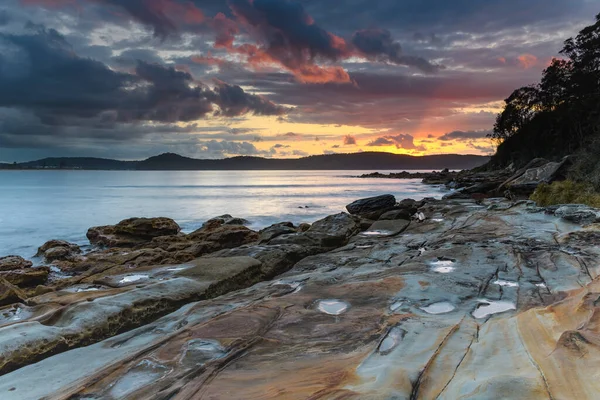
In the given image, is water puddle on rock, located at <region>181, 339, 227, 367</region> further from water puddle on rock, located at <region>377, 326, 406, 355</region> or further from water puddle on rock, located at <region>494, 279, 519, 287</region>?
water puddle on rock, located at <region>494, 279, 519, 287</region>

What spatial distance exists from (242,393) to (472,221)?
11.4 m

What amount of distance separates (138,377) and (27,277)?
889 centimetres

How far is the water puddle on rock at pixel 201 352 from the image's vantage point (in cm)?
395

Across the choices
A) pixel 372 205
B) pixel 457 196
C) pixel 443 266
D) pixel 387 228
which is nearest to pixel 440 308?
pixel 443 266

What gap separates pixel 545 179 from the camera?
75.4ft

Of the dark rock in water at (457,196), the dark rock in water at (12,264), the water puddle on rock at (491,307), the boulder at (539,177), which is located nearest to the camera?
the water puddle on rock at (491,307)

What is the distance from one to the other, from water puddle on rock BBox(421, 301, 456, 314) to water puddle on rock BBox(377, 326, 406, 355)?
35.9 inches

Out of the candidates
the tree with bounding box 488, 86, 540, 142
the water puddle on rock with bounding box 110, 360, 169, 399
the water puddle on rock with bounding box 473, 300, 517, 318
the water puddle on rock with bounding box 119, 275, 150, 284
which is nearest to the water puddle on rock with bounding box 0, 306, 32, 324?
the water puddle on rock with bounding box 119, 275, 150, 284

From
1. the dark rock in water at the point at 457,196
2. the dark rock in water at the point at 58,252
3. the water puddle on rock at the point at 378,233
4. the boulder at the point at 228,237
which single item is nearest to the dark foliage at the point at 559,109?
the dark rock in water at the point at 457,196

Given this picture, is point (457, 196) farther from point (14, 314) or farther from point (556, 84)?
point (556, 84)

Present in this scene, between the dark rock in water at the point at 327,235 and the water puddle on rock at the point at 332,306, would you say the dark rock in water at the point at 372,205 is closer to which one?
the dark rock in water at the point at 327,235

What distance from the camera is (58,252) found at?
45.4ft

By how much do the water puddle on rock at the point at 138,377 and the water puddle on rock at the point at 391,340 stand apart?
219 cm

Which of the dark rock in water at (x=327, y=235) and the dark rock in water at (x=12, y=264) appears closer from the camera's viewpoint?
the dark rock in water at (x=327, y=235)
